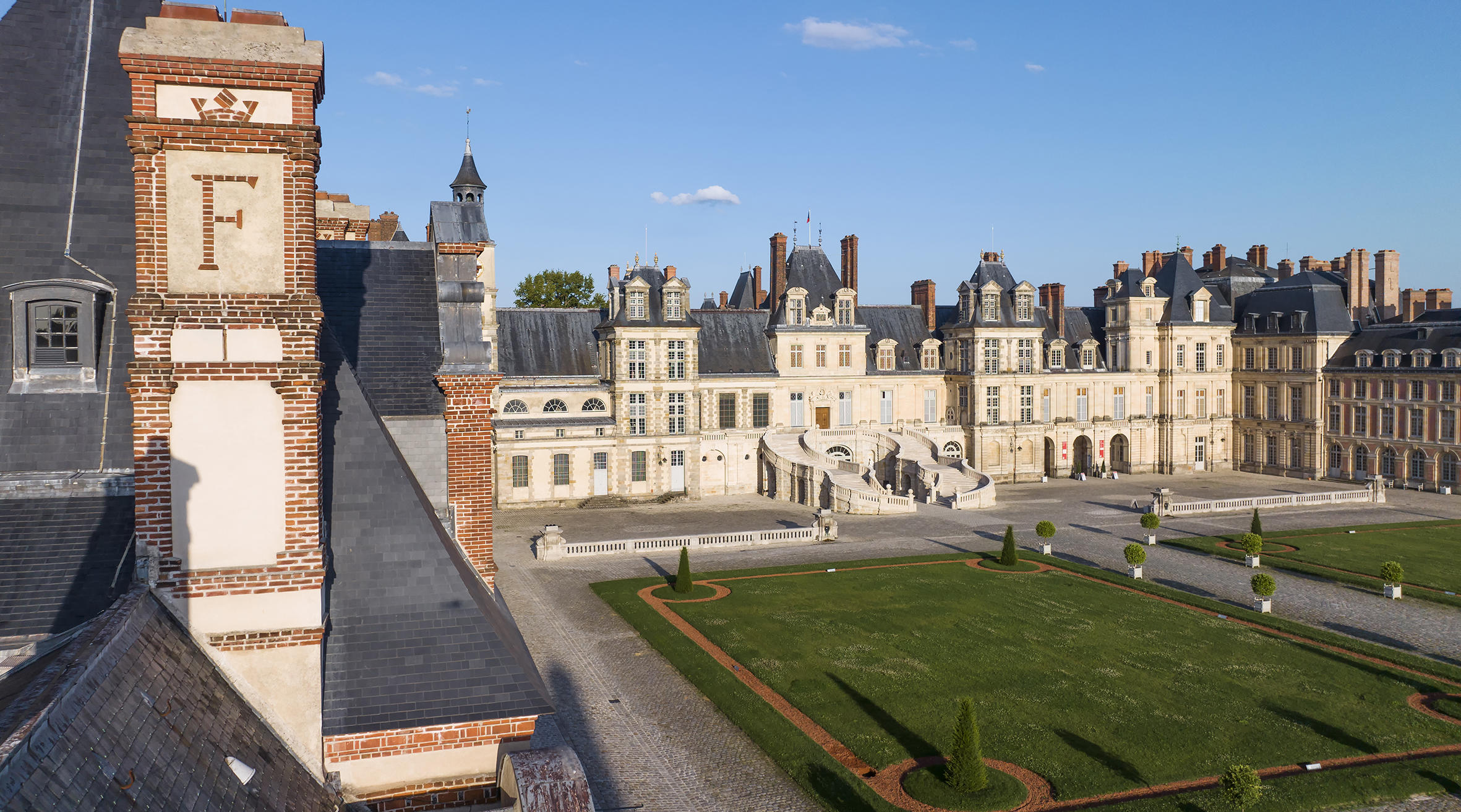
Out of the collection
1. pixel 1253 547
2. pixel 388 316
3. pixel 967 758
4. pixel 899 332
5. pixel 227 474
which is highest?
pixel 899 332

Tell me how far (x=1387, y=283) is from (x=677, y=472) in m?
47.6

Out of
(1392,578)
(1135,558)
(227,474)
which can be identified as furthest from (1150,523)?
(227,474)

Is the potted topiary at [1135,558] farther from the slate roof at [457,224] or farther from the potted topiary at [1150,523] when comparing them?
the slate roof at [457,224]

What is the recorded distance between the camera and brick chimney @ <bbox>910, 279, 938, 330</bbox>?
62.8m

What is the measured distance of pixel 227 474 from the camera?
9.35 metres

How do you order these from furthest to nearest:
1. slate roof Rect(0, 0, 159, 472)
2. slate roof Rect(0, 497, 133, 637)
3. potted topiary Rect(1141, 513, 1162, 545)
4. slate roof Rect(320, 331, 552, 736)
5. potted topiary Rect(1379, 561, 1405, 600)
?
potted topiary Rect(1141, 513, 1162, 545) → potted topiary Rect(1379, 561, 1405, 600) → slate roof Rect(0, 0, 159, 472) → slate roof Rect(320, 331, 552, 736) → slate roof Rect(0, 497, 133, 637)

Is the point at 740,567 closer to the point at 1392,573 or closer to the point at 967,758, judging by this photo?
the point at 967,758

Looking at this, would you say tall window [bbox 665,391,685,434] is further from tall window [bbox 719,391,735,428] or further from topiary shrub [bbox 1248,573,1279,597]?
topiary shrub [bbox 1248,573,1279,597]

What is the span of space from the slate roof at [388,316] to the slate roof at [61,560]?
213 inches

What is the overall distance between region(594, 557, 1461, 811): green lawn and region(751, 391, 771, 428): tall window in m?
25.0

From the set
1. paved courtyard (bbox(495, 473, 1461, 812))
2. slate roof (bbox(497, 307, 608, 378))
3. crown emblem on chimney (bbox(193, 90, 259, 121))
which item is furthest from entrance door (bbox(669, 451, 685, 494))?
crown emblem on chimney (bbox(193, 90, 259, 121))

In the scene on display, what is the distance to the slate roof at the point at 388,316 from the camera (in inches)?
632

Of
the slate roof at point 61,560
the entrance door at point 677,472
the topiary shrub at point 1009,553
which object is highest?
the slate roof at point 61,560

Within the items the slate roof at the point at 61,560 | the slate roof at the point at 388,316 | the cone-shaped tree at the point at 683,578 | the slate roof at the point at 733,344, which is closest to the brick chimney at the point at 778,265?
the slate roof at the point at 733,344
